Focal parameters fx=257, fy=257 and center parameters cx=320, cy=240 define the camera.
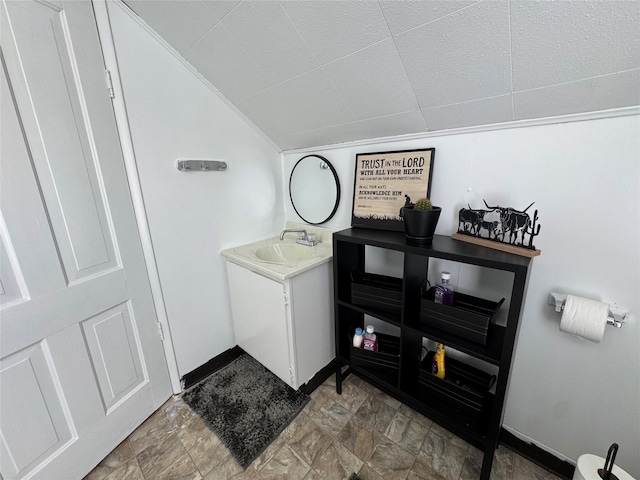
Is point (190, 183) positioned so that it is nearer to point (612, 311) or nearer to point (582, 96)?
point (582, 96)

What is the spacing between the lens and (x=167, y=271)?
1385 millimetres

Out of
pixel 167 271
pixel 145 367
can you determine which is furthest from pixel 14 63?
pixel 145 367

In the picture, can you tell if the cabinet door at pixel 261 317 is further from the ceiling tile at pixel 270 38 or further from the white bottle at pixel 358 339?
the ceiling tile at pixel 270 38

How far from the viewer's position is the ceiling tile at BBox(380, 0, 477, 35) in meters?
0.71

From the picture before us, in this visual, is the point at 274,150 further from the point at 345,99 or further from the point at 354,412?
the point at 354,412

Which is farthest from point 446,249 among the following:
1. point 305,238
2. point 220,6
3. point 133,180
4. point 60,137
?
point 60,137

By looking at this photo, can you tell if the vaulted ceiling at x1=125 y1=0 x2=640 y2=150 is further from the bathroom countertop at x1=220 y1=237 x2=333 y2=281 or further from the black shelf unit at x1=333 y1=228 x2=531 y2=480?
the bathroom countertop at x1=220 y1=237 x2=333 y2=281

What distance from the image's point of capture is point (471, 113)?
1018 millimetres

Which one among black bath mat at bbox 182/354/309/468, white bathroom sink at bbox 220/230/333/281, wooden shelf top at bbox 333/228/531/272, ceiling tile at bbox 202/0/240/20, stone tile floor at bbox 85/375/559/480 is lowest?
stone tile floor at bbox 85/375/559/480

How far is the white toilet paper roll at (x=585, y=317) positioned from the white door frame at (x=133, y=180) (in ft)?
5.79

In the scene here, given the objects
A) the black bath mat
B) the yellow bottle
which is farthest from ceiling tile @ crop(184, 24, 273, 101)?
the black bath mat

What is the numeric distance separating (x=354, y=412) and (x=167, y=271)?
1.27m

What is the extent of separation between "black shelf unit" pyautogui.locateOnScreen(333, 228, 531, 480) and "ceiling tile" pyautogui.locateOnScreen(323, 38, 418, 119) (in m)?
0.58

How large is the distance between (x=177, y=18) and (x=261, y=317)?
1459 millimetres
